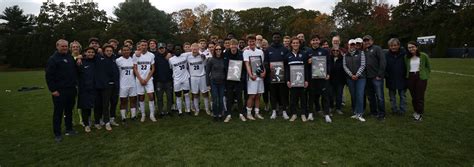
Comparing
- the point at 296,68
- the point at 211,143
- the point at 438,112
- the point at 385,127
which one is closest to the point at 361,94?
the point at 385,127

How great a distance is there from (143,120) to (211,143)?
2.74m

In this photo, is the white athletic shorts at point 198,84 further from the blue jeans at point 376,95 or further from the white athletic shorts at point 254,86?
the blue jeans at point 376,95

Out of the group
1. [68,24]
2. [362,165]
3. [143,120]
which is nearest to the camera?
[362,165]

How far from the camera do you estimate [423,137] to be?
6262mm

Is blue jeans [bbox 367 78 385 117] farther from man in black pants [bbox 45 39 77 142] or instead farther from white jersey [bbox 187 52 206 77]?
man in black pants [bbox 45 39 77 142]

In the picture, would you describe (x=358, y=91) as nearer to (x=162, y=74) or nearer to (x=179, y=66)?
(x=179, y=66)

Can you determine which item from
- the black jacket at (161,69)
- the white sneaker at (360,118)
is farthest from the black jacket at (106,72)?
the white sneaker at (360,118)

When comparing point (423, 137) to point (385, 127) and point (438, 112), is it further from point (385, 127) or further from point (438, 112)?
point (438, 112)

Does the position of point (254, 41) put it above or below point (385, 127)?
above

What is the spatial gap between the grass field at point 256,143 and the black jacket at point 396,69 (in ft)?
2.64

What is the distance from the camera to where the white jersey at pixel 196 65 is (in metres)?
8.50

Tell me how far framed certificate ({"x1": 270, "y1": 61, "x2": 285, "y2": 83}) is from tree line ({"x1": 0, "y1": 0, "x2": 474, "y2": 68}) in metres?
41.1

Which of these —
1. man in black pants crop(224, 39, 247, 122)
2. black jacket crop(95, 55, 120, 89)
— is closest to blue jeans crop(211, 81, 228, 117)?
man in black pants crop(224, 39, 247, 122)

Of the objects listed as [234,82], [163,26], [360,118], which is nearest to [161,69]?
[234,82]
